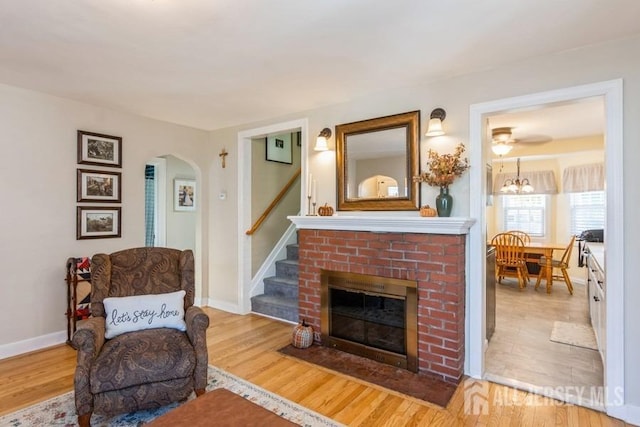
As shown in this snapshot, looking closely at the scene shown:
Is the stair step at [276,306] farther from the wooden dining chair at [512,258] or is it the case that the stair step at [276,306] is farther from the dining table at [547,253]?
the dining table at [547,253]

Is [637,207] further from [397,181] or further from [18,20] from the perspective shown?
[18,20]

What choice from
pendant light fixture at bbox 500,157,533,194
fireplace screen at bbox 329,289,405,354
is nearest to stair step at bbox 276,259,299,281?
fireplace screen at bbox 329,289,405,354

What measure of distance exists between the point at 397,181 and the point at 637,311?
1813 mm

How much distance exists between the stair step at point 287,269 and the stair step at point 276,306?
332 millimetres

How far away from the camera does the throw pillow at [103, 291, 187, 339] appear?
224 cm

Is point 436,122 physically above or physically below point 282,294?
above

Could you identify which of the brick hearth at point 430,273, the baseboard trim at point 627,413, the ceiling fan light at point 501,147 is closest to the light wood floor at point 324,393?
the baseboard trim at point 627,413

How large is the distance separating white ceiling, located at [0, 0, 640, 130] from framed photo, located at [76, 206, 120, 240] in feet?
3.79

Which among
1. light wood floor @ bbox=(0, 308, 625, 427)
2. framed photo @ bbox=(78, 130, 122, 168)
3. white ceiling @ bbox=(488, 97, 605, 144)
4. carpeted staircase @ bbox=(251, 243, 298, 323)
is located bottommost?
light wood floor @ bbox=(0, 308, 625, 427)

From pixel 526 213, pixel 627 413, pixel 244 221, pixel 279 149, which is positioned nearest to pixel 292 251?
pixel 244 221

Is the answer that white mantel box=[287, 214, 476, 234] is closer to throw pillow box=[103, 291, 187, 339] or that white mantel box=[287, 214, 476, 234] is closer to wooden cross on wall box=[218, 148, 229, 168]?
throw pillow box=[103, 291, 187, 339]

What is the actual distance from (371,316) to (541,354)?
157 cm

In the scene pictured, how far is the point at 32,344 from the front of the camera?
10.2 feet

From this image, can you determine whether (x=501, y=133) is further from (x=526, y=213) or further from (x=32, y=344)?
(x=32, y=344)
